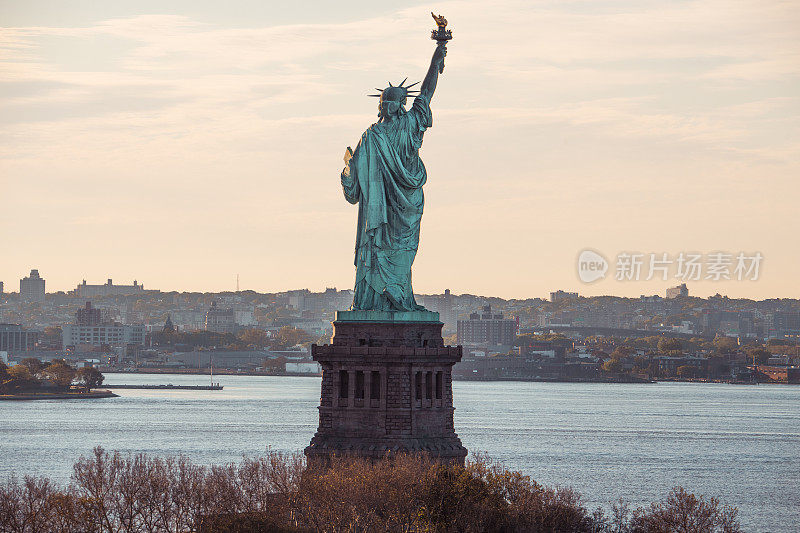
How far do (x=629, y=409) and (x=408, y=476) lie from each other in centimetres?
14243

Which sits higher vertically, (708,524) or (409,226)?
(409,226)

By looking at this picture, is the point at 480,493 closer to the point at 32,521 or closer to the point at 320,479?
the point at 320,479

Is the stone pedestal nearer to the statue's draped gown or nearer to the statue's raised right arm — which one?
the statue's draped gown

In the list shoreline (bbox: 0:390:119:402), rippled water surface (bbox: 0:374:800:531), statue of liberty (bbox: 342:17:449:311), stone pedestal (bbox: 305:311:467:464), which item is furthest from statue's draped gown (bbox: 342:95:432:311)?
shoreline (bbox: 0:390:119:402)

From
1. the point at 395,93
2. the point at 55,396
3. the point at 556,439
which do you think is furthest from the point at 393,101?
the point at 55,396

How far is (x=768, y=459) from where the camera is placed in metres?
108

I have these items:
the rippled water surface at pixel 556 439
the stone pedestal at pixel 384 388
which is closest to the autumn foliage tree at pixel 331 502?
the stone pedestal at pixel 384 388

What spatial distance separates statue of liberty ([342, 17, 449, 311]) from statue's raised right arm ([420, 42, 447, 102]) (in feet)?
0.07

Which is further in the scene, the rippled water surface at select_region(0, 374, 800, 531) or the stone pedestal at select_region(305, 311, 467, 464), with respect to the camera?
the rippled water surface at select_region(0, 374, 800, 531)

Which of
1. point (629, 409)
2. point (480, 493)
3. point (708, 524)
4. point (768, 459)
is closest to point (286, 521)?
point (480, 493)

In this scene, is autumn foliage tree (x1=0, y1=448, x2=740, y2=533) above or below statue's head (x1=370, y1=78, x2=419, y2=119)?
below

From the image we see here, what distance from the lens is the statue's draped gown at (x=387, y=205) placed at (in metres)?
36.3

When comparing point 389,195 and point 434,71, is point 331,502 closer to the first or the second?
point 389,195

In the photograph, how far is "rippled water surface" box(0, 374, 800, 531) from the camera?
87312 mm
